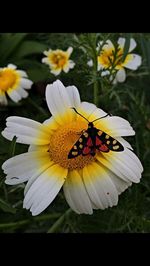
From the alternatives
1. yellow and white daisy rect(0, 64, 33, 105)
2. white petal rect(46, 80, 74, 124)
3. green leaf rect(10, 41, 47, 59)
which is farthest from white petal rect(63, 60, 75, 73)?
white petal rect(46, 80, 74, 124)

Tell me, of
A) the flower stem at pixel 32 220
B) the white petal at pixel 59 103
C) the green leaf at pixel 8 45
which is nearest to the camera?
the white petal at pixel 59 103

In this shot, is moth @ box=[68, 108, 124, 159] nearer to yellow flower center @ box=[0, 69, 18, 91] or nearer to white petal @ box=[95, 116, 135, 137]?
white petal @ box=[95, 116, 135, 137]

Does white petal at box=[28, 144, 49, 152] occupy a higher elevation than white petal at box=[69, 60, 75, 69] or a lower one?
lower

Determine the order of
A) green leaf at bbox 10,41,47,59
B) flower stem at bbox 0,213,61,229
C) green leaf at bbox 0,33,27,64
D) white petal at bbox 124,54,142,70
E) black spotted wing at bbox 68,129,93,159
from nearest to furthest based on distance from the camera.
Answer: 1. black spotted wing at bbox 68,129,93,159
2. flower stem at bbox 0,213,61,229
3. white petal at bbox 124,54,142,70
4. green leaf at bbox 10,41,47,59
5. green leaf at bbox 0,33,27,64

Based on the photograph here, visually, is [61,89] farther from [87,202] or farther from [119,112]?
[119,112]

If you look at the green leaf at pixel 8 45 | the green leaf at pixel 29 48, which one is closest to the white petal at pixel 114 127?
the green leaf at pixel 29 48

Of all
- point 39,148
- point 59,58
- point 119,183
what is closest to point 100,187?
point 119,183

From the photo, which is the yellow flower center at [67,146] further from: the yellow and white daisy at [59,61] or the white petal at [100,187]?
the yellow and white daisy at [59,61]
